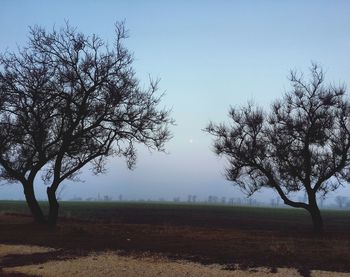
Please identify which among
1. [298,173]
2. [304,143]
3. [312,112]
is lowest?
[298,173]

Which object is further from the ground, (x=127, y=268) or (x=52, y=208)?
(x=52, y=208)

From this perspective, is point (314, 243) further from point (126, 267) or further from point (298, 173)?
point (126, 267)

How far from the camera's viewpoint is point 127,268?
1861 cm

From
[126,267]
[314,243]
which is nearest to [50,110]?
[126,267]

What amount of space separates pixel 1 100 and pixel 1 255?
1346cm

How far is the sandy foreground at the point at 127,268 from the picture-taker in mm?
17672

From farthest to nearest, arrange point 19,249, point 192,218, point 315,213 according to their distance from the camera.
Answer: point 192,218, point 315,213, point 19,249

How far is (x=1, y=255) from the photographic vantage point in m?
22.0

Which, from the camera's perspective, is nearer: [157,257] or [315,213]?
[157,257]

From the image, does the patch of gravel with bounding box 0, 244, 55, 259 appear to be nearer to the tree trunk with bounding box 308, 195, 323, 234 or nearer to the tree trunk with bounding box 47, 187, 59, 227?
the tree trunk with bounding box 47, 187, 59, 227

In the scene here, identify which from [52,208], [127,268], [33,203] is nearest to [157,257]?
[127,268]

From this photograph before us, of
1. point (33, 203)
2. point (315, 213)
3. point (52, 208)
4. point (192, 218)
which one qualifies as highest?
point (315, 213)

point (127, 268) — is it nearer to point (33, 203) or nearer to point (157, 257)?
point (157, 257)

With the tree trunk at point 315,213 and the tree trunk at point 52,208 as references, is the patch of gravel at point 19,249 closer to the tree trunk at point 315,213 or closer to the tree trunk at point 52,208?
the tree trunk at point 52,208
